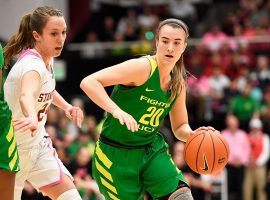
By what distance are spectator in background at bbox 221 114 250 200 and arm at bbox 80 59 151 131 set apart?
7.42m

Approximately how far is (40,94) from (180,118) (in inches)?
52.8

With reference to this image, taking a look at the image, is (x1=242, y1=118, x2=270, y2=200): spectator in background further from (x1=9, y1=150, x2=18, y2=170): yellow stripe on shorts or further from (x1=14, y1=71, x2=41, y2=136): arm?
(x1=9, y1=150, x2=18, y2=170): yellow stripe on shorts

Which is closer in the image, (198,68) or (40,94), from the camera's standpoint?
(40,94)

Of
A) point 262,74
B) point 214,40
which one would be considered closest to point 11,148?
point 262,74

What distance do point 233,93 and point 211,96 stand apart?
489 mm

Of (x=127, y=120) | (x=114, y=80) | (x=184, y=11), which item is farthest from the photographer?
(x=184, y=11)

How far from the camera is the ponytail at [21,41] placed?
5902mm

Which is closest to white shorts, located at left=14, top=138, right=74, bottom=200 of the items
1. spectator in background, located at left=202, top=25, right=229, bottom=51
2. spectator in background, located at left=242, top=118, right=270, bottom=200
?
spectator in background, located at left=242, top=118, right=270, bottom=200

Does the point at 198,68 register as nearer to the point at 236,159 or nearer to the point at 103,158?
the point at 236,159

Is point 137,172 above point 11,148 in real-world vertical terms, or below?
below

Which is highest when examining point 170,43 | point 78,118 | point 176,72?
point 170,43

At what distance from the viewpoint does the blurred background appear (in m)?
12.6

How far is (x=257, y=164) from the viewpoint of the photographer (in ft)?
43.4

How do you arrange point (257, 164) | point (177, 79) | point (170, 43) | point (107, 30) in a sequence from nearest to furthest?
point (170, 43) → point (177, 79) → point (257, 164) → point (107, 30)
